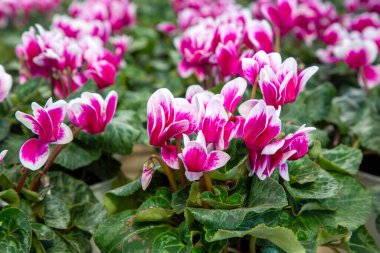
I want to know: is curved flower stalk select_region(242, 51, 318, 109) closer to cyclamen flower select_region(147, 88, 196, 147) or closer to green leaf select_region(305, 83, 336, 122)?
cyclamen flower select_region(147, 88, 196, 147)

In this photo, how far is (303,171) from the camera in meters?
1.11

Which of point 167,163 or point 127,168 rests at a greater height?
point 167,163

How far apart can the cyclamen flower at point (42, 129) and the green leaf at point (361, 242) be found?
0.64 meters

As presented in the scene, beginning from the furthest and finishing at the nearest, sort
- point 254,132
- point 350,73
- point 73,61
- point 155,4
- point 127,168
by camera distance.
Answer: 1. point 155,4
2. point 350,73
3. point 127,168
4. point 73,61
5. point 254,132

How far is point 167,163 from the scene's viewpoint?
0.99 metres

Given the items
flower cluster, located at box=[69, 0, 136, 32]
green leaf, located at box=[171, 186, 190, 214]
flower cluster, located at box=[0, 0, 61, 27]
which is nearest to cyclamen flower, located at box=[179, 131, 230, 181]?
green leaf, located at box=[171, 186, 190, 214]

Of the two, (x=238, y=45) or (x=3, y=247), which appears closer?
(x=3, y=247)

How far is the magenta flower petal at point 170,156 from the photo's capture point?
3.26 feet

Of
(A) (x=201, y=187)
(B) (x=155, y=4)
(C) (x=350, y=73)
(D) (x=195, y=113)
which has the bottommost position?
(B) (x=155, y=4)

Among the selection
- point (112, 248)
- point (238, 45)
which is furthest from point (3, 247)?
→ point (238, 45)

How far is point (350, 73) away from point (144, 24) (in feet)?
4.88

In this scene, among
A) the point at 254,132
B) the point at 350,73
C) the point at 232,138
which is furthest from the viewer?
the point at 350,73

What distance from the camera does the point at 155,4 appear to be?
3.77 meters

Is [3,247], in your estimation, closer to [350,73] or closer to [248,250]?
[248,250]
